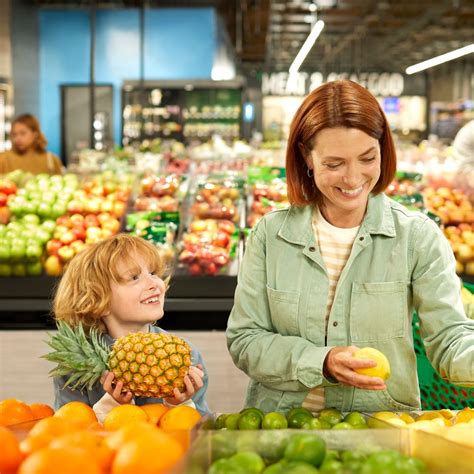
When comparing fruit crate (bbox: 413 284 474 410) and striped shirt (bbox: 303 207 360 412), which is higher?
striped shirt (bbox: 303 207 360 412)

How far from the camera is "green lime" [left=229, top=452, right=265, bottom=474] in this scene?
1497 millimetres

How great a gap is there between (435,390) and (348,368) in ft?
3.21

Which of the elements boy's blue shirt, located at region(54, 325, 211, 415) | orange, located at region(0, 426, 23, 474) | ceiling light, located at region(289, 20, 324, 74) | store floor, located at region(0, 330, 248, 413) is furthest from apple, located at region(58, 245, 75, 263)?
ceiling light, located at region(289, 20, 324, 74)

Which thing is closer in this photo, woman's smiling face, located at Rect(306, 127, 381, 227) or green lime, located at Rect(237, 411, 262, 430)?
green lime, located at Rect(237, 411, 262, 430)

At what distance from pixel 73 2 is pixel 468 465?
19.1 meters

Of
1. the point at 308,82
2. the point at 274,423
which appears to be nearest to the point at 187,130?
the point at 274,423

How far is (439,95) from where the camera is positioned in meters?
37.5

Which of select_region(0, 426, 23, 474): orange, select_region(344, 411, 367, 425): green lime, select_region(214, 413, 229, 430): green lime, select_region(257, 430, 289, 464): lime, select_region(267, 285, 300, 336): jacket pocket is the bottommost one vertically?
select_region(214, 413, 229, 430): green lime

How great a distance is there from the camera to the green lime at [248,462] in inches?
58.9

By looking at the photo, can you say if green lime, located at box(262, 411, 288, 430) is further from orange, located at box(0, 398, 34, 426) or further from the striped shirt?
orange, located at box(0, 398, 34, 426)

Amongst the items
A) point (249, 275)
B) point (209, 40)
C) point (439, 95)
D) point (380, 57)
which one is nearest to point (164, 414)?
point (249, 275)

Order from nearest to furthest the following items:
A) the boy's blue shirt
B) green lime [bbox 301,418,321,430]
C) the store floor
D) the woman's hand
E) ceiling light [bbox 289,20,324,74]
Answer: green lime [bbox 301,418,321,430] → the woman's hand → the boy's blue shirt → the store floor → ceiling light [bbox 289,20,324,74]

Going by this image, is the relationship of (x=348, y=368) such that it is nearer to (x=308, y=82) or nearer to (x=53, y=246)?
(x=53, y=246)

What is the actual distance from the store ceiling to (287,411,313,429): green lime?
1289cm
